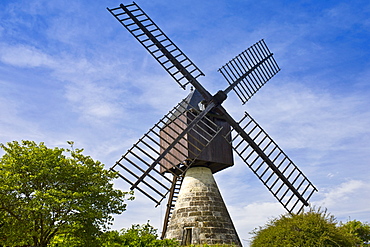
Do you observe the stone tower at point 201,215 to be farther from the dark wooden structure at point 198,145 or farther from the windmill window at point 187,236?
the dark wooden structure at point 198,145

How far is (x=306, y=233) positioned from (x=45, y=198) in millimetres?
8669

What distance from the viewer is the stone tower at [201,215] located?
1285 cm

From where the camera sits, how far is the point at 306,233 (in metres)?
11.4

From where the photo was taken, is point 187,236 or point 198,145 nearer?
point 187,236

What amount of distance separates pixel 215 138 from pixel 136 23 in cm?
646

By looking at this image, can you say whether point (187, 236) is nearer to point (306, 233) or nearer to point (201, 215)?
point (201, 215)

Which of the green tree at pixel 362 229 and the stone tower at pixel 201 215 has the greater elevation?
the green tree at pixel 362 229

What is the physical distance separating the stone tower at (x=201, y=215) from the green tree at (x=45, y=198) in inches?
130

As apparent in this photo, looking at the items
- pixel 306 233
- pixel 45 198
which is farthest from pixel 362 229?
pixel 45 198

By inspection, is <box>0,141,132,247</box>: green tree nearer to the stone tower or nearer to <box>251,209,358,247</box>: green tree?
the stone tower

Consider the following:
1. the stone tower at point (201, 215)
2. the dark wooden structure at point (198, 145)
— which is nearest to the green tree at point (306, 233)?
the stone tower at point (201, 215)

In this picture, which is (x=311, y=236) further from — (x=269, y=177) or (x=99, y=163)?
(x=99, y=163)

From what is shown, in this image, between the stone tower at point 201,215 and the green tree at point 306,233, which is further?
the stone tower at point 201,215

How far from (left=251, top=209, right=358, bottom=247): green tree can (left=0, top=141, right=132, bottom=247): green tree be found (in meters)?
5.94
